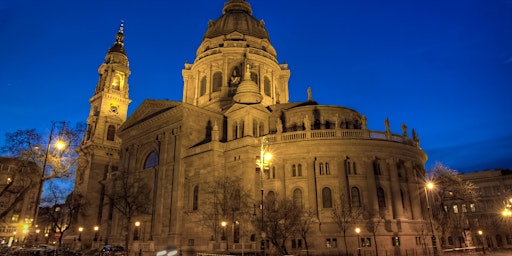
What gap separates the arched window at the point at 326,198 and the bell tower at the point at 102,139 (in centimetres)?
3714

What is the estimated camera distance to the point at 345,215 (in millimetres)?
34375

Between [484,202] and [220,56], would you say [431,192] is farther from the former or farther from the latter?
[220,56]

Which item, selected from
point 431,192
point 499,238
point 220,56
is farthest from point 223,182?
point 499,238

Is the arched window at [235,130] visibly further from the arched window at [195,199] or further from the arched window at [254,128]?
the arched window at [195,199]

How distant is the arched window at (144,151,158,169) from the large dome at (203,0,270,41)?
1074 inches

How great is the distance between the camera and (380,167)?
128 feet

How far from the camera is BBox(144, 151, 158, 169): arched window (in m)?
48.9

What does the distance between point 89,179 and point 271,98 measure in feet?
110

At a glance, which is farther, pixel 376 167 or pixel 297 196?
pixel 376 167

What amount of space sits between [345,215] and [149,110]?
3057cm

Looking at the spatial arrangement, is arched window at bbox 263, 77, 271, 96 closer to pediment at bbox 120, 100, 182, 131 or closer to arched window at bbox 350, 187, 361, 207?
pediment at bbox 120, 100, 182, 131

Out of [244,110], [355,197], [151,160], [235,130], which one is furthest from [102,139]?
[355,197]

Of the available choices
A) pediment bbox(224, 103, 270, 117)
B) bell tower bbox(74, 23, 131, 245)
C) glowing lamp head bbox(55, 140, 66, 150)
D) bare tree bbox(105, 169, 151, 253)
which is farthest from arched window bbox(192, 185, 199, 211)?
bell tower bbox(74, 23, 131, 245)

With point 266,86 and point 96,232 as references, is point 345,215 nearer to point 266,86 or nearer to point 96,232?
point 266,86
